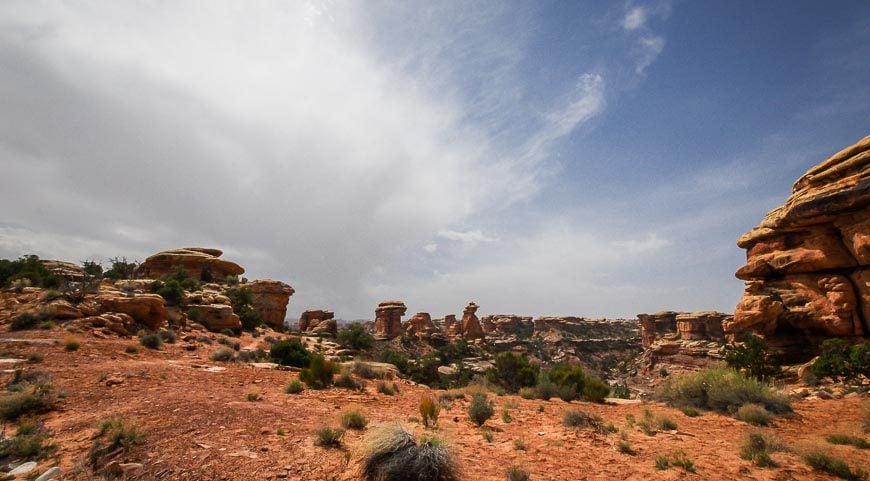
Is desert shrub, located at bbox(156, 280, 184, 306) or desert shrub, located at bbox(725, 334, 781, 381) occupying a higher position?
desert shrub, located at bbox(156, 280, 184, 306)

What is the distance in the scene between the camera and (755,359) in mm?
17281

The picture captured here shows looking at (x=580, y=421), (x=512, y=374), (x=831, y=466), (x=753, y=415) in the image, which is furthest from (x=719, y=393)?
(x=512, y=374)

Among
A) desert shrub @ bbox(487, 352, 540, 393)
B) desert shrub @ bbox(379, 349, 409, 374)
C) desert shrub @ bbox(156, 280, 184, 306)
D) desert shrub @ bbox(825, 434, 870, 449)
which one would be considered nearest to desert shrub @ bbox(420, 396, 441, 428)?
desert shrub @ bbox(825, 434, 870, 449)

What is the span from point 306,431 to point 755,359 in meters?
22.2

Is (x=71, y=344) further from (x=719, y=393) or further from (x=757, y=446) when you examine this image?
(x=719, y=393)

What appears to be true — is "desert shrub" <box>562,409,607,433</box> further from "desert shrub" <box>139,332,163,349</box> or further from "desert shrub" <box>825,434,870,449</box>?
"desert shrub" <box>139,332,163,349</box>

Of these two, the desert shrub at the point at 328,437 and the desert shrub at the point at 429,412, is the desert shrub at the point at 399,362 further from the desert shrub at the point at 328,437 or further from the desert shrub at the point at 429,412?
the desert shrub at the point at 328,437

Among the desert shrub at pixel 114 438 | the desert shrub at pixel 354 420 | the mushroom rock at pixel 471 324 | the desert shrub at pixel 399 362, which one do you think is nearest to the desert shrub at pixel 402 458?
the desert shrub at pixel 354 420

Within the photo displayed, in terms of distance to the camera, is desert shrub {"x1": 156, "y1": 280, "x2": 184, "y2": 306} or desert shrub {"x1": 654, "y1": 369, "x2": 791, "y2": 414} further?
desert shrub {"x1": 156, "y1": 280, "x2": 184, "y2": 306}

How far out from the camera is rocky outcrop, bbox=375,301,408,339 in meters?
62.7

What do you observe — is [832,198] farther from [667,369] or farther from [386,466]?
[667,369]

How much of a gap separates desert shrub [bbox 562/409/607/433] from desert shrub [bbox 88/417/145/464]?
8716 mm

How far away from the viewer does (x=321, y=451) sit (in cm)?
554

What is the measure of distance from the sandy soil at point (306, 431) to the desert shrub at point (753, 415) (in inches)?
9.2
